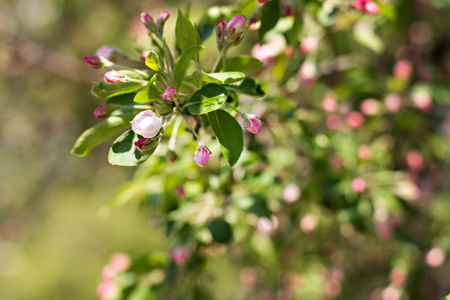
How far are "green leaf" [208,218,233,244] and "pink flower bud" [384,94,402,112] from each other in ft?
2.51

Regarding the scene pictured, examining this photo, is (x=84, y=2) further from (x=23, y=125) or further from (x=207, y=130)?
(x=207, y=130)

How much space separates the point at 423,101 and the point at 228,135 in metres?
0.97

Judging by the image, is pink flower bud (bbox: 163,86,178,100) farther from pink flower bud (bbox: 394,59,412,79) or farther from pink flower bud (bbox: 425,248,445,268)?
pink flower bud (bbox: 425,248,445,268)

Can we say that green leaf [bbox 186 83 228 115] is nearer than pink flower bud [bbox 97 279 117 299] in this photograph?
Yes

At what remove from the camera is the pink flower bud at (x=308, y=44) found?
1284 millimetres

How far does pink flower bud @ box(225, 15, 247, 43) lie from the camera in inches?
31.0

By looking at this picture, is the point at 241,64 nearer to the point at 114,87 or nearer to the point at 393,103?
the point at 114,87

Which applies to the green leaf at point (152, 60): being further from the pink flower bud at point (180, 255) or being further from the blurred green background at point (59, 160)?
the blurred green background at point (59, 160)

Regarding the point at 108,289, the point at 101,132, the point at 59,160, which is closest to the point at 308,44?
the point at 101,132

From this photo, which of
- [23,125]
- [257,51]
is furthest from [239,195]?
[23,125]

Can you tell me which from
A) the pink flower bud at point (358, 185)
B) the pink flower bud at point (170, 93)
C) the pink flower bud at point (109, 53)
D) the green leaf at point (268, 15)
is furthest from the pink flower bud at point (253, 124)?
the pink flower bud at point (358, 185)

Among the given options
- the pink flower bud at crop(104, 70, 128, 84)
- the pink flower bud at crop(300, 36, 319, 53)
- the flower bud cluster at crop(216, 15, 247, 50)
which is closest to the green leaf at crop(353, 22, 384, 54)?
the pink flower bud at crop(300, 36, 319, 53)

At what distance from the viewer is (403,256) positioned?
1.51 m

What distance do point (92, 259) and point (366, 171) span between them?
3.06 m
